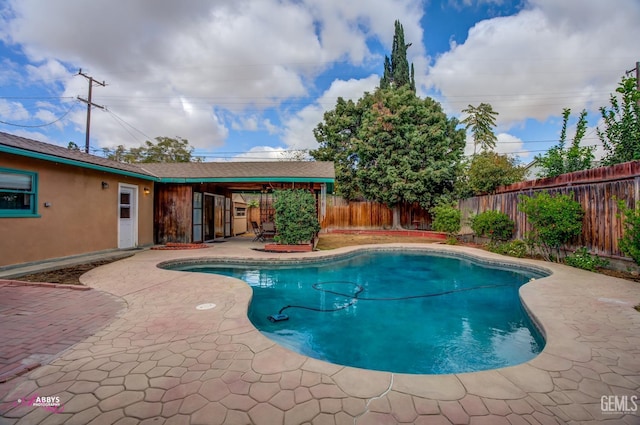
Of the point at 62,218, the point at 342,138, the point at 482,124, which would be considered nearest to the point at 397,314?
the point at 62,218

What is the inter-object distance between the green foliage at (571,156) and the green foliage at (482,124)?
64.4 ft

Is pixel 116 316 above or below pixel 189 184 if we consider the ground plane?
→ below

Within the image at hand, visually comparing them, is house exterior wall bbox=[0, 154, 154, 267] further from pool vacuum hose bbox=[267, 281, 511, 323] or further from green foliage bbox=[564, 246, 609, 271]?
green foliage bbox=[564, 246, 609, 271]

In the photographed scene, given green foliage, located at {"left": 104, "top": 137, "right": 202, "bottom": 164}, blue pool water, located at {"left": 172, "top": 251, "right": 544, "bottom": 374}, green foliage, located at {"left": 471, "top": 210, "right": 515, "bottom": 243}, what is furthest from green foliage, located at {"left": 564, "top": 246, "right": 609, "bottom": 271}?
green foliage, located at {"left": 104, "top": 137, "right": 202, "bottom": 164}

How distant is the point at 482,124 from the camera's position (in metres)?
26.9

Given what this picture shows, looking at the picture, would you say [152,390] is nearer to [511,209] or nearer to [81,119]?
[511,209]

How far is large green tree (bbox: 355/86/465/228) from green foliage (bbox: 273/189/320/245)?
7.97 m

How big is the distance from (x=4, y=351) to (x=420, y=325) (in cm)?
497

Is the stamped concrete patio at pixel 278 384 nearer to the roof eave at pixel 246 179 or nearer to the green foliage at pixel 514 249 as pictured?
the green foliage at pixel 514 249

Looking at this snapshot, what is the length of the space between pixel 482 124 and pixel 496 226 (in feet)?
70.7

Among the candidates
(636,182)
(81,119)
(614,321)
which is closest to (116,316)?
(614,321)

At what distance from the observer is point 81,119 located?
57.2ft

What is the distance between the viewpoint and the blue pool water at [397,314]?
3510 millimetres

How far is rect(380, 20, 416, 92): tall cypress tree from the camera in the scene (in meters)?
23.2
